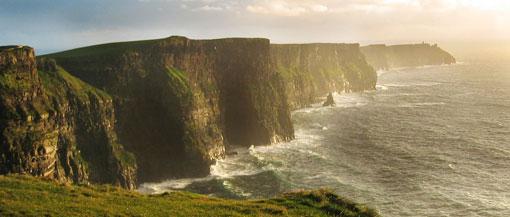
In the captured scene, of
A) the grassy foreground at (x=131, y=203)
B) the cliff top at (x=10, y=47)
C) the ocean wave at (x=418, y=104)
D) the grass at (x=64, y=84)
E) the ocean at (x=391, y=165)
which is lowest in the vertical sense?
the ocean at (x=391, y=165)

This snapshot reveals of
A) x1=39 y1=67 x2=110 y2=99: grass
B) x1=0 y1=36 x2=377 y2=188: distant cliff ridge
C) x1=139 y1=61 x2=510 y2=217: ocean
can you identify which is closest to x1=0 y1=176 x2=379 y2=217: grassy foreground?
x1=0 y1=36 x2=377 y2=188: distant cliff ridge

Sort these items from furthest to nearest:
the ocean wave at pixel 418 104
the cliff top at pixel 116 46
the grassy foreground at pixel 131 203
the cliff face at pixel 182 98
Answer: the ocean wave at pixel 418 104
the cliff top at pixel 116 46
the cliff face at pixel 182 98
the grassy foreground at pixel 131 203

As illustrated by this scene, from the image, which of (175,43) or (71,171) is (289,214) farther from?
(175,43)

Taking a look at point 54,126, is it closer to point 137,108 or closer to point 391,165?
point 137,108

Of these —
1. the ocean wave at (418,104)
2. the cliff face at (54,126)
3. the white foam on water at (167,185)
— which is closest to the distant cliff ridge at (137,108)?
the cliff face at (54,126)

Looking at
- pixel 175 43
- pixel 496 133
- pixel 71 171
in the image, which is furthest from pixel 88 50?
pixel 496 133

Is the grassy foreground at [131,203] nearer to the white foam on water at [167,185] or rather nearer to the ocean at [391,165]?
the ocean at [391,165]

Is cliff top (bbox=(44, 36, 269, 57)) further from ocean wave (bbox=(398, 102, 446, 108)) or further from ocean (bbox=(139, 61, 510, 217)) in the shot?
ocean wave (bbox=(398, 102, 446, 108))
